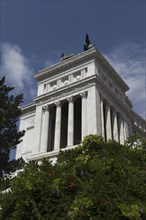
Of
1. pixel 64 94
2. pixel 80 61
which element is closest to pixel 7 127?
pixel 64 94

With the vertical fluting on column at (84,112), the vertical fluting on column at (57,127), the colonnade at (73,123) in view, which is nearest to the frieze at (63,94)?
the colonnade at (73,123)

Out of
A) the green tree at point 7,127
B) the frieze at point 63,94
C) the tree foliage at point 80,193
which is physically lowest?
the tree foliage at point 80,193

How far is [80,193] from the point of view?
7613 mm

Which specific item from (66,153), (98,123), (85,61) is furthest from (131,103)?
(66,153)

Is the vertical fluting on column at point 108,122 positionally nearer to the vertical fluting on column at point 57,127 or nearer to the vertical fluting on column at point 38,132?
the vertical fluting on column at point 57,127

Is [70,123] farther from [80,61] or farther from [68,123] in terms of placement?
[80,61]

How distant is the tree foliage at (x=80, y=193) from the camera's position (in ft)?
23.5

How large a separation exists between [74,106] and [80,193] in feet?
106

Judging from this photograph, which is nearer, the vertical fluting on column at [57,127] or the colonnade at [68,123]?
the colonnade at [68,123]

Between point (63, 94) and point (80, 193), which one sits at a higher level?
point (63, 94)

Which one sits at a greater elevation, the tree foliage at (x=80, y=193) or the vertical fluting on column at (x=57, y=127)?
the vertical fluting on column at (x=57, y=127)

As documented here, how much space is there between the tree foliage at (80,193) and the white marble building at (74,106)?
75.7 ft

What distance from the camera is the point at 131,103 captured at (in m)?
50.1

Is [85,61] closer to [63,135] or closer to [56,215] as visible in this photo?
[63,135]
